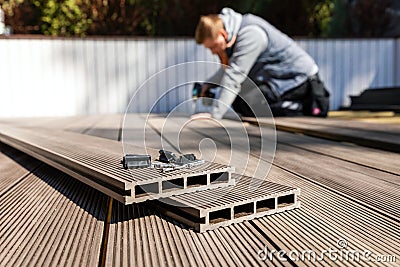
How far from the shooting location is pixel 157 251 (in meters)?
0.63

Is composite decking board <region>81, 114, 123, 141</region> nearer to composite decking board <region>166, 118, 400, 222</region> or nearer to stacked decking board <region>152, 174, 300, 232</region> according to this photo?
composite decking board <region>166, 118, 400, 222</region>

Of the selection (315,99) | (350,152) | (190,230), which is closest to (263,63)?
(315,99)

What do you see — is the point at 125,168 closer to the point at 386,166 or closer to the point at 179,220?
the point at 179,220

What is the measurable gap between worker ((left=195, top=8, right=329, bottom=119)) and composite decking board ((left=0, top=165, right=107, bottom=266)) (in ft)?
5.28

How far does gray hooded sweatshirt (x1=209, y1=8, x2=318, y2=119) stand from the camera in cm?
277

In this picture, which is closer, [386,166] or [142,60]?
[386,166]

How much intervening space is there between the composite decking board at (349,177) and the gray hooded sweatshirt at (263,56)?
118 cm

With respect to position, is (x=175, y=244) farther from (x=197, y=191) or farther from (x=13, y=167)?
(x=13, y=167)

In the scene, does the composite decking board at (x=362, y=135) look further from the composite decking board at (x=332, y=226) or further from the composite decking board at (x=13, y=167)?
the composite decking board at (x=13, y=167)

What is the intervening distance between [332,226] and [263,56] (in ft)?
8.05

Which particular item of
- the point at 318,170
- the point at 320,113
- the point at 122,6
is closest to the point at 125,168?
the point at 318,170

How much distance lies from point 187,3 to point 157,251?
6.15 metres

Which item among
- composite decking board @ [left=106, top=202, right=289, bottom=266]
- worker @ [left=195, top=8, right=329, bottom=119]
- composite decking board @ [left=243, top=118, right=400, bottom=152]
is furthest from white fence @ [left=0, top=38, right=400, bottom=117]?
composite decking board @ [left=106, top=202, right=289, bottom=266]

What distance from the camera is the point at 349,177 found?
109 centimetres
